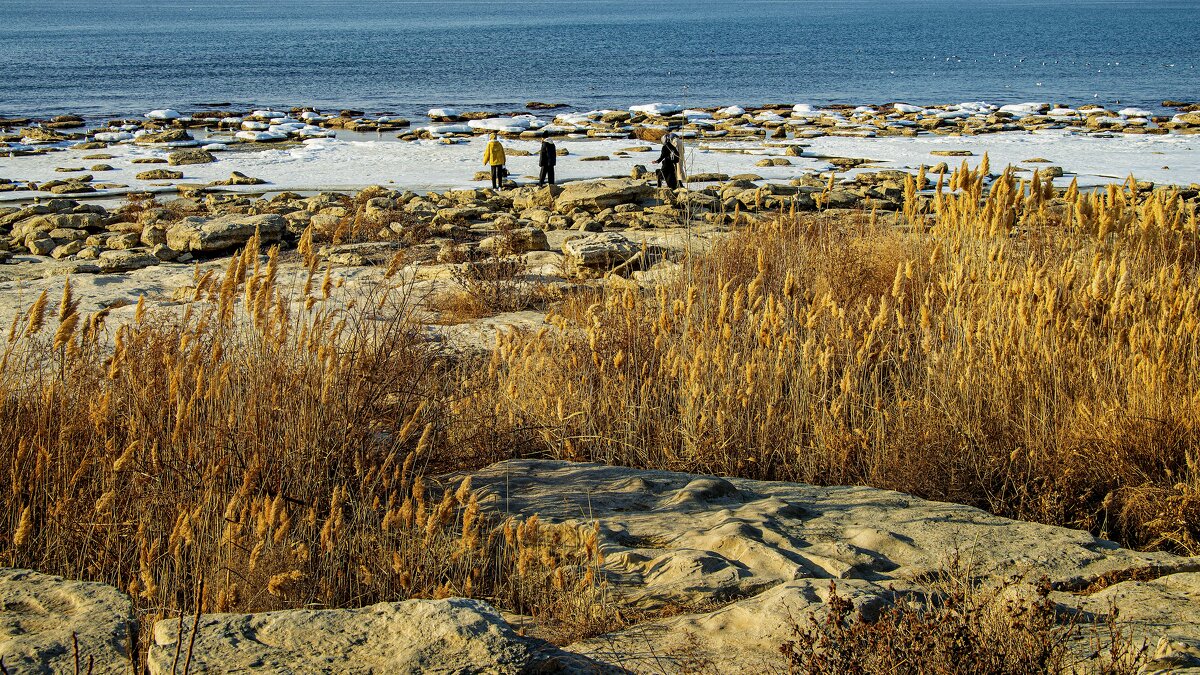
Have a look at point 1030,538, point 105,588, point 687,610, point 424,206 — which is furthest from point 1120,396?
point 424,206

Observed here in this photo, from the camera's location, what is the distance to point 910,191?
7.76m

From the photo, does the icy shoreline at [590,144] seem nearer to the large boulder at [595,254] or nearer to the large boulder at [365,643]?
the large boulder at [595,254]

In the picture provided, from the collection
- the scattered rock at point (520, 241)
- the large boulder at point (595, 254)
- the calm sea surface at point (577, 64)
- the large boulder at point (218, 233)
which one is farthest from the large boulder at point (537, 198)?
the calm sea surface at point (577, 64)

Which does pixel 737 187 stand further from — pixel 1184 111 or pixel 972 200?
pixel 1184 111

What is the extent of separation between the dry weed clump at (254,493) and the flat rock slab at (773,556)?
0.23 m

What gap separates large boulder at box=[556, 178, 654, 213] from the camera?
16094mm

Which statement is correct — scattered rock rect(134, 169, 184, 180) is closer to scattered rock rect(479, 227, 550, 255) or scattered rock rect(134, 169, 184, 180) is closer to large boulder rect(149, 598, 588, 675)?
scattered rock rect(479, 227, 550, 255)

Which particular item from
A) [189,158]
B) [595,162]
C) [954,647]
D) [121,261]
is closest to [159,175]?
[189,158]

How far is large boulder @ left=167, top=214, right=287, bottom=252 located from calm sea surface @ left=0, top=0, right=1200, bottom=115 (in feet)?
55.7

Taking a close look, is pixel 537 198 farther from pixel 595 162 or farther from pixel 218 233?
pixel 595 162

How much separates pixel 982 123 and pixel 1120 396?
94.1 feet

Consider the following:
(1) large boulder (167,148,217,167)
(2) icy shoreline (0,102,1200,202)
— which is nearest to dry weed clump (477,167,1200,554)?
(2) icy shoreline (0,102,1200,202)

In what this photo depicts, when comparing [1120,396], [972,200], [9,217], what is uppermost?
[972,200]

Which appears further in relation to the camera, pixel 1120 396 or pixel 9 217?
pixel 9 217
